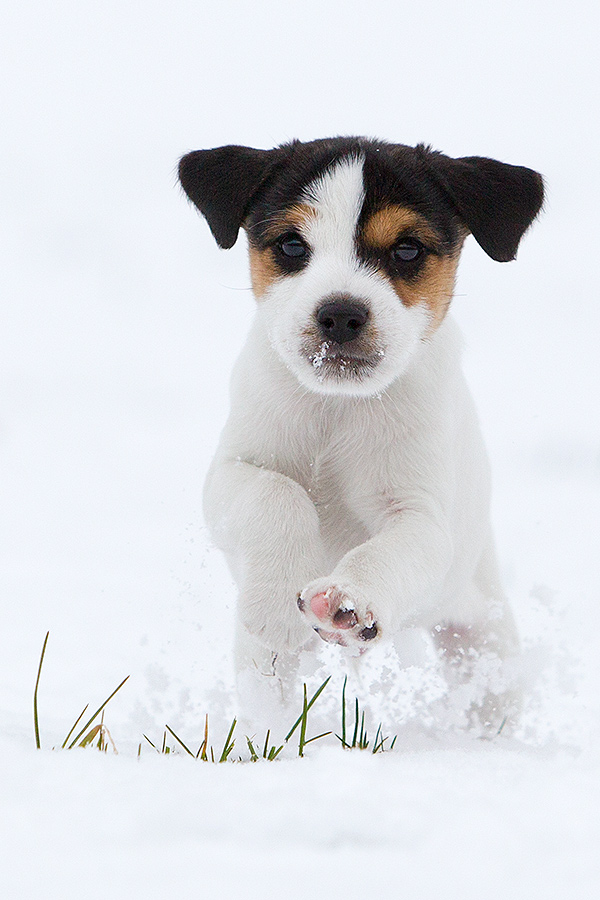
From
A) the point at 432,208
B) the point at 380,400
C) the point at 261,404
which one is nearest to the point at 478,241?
the point at 432,208

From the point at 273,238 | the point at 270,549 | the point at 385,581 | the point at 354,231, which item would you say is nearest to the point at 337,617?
the point at 385,581

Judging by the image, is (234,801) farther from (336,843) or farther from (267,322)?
(267,322)

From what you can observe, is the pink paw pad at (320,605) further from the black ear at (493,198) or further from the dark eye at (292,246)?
the black ear at (493,198)

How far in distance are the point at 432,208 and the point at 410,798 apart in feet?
7.98

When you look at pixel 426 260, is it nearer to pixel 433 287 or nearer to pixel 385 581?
pixel 433 287

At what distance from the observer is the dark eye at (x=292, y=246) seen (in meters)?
3.85

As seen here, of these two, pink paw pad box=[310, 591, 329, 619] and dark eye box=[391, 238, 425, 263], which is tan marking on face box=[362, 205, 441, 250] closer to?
dark eye box=[391, 238, 425, 263]

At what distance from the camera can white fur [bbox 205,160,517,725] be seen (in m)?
3.53

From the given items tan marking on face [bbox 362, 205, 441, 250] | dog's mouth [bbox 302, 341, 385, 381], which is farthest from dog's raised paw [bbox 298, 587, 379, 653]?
tan marking on face [bbox 362, 205, 441, 250]

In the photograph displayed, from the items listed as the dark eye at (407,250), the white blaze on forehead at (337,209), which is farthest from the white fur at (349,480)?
the dark eye at (407,250)

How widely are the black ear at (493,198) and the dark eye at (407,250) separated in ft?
0.95

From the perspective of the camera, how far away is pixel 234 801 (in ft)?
7.11

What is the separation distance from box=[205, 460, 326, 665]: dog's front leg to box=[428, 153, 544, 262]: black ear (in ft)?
4.18

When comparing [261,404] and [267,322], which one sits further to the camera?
[261,404]
